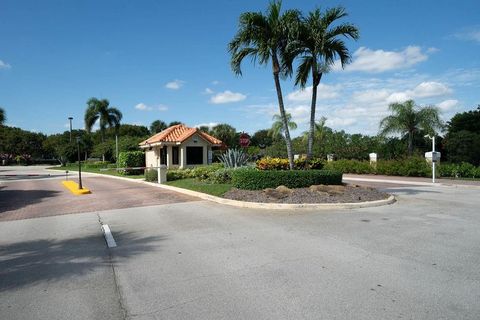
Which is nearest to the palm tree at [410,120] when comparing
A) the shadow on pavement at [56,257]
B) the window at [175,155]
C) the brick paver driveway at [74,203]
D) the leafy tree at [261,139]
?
the window at [175,155]

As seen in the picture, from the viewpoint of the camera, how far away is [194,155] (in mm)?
29359

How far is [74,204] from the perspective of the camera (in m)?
12.5

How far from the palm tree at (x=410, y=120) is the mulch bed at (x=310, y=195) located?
2196cm

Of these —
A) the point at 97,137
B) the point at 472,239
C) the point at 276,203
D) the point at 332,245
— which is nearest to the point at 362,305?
the point at 332,245

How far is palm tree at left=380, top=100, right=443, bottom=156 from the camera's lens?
105 ft

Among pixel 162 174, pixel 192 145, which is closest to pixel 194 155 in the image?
pixel 192 145

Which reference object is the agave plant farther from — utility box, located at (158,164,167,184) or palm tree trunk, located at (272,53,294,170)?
palm tree trunk, located at (272,53,294,170)

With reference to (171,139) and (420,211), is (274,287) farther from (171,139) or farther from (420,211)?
(171,139)

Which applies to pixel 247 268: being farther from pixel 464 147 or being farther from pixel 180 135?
pixel 464 147

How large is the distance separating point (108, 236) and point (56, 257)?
1.56 m

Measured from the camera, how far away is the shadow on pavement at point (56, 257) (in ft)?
16.7

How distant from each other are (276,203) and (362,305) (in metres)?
6.89

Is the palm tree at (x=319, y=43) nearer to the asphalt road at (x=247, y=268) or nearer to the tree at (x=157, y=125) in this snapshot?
the asphalt road at (x=247, y=268)

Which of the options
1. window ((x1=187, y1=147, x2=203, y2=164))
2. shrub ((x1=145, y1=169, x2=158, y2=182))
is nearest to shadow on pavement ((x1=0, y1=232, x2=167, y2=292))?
shrub ((x1=145, y1=169, x2=158, y2=182))
